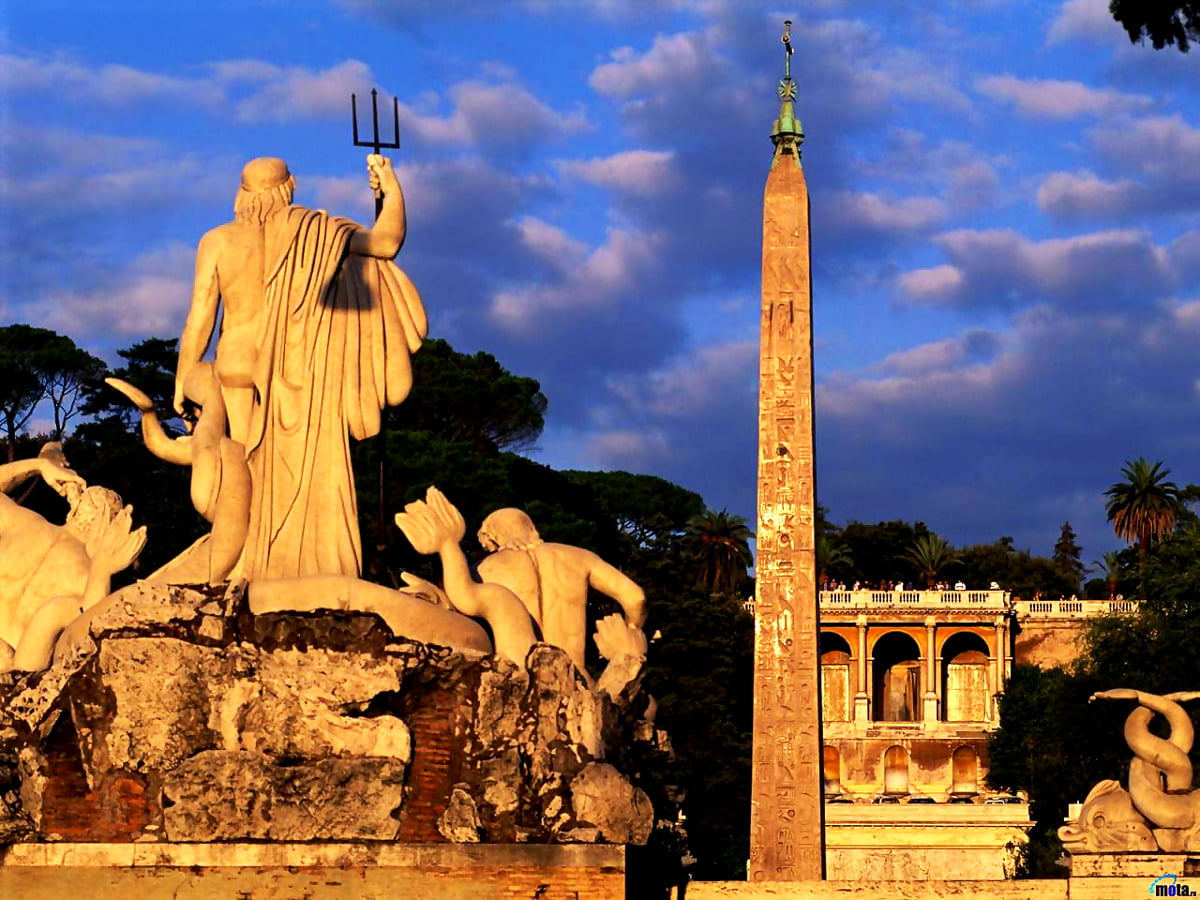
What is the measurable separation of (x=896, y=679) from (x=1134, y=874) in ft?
248

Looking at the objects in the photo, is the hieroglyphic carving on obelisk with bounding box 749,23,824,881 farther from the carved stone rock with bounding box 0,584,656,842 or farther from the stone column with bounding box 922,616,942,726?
the stone column with bounding box 922,616,942,726

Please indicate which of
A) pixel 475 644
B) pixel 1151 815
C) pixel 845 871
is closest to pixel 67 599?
pixel 475 644

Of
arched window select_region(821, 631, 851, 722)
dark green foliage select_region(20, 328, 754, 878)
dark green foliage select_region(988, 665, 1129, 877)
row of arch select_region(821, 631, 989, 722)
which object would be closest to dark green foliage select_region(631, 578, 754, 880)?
dark green foliage select_region(20, 328, 754, 878)

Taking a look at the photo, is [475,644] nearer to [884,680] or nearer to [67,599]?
[67,599]

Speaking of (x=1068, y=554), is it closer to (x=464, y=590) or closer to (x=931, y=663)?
(x=931, y=663)

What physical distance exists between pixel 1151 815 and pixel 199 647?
8.28 meters

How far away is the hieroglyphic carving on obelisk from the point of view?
104ft

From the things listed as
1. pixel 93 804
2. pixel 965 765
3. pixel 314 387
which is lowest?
pixel 93 804

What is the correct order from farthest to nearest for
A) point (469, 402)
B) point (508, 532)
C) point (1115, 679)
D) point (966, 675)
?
1. point (966, 675)
2. point (469, 402)
3. point (1115, 679)
4. point (508, 532)

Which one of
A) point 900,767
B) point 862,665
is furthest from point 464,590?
point 862,665

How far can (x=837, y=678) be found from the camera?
310 feet

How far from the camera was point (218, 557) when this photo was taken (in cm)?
1941

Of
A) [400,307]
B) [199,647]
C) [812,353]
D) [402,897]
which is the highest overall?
[812,353]

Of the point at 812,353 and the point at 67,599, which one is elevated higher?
the point at 812,353
